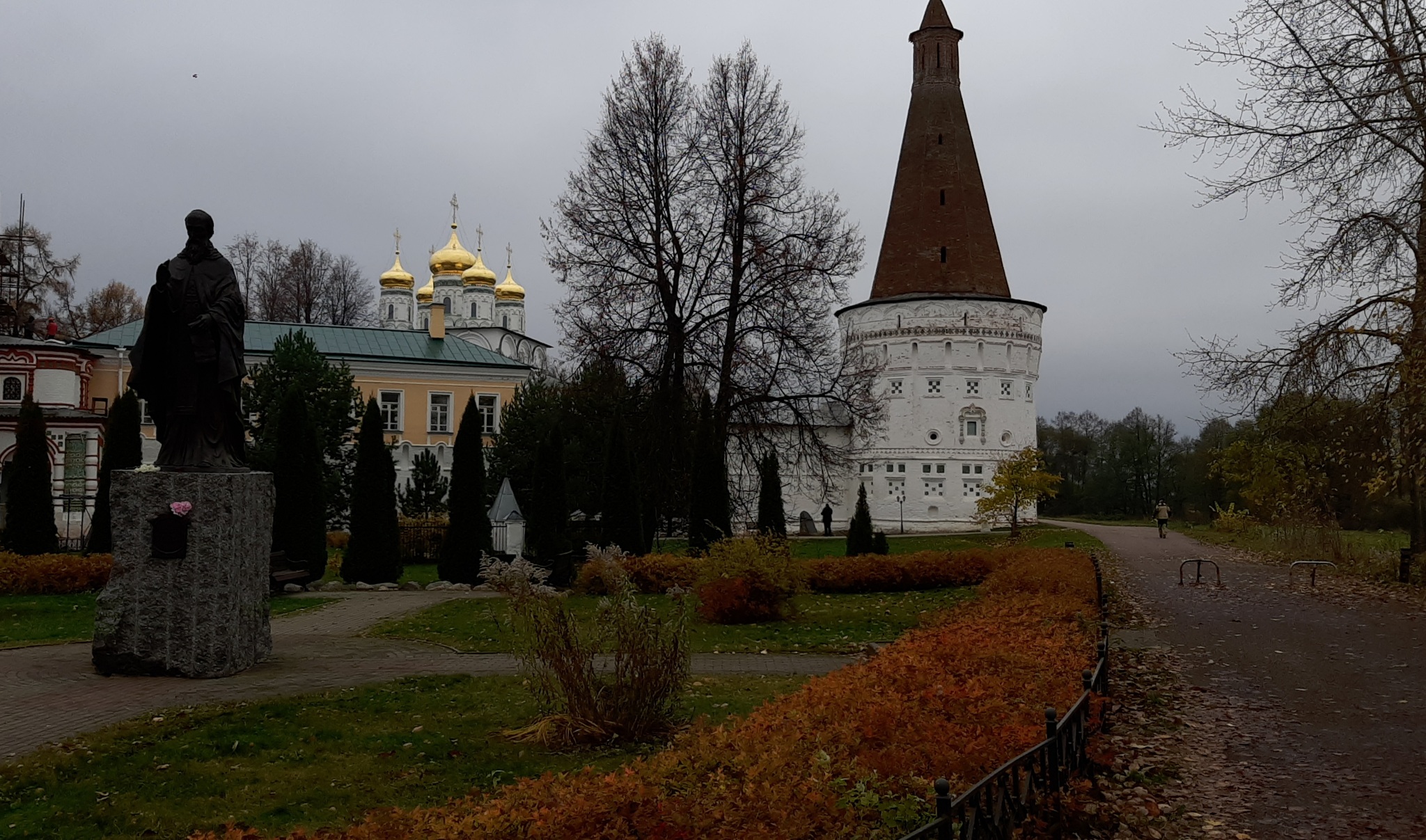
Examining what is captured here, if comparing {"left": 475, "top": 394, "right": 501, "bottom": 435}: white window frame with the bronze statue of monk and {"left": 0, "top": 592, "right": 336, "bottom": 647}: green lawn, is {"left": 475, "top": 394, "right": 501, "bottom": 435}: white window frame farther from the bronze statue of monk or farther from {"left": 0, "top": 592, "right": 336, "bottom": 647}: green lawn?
the bronze statue of monk

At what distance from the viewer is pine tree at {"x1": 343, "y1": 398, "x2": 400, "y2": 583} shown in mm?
17844

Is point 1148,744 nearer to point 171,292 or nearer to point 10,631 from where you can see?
point 171,292

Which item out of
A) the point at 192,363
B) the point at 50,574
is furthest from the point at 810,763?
the point at 50,574

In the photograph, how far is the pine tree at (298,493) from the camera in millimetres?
17609

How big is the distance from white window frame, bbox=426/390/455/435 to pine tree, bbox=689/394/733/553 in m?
20.9

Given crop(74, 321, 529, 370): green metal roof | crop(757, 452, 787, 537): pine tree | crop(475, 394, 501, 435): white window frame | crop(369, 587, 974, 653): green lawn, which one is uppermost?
crop(74, 321, 529, 370): green metal roof

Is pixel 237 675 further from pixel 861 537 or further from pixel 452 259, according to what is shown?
pixel 452 259

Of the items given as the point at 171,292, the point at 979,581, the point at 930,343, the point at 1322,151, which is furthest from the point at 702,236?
the point at 930,343

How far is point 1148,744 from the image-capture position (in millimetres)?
7074

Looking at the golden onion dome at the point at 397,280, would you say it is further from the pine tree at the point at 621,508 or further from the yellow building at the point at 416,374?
the pine tree at the point at 621,508

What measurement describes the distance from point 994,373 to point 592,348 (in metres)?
26.7

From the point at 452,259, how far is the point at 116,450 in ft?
123

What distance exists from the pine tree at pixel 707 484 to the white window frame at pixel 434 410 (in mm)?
20925

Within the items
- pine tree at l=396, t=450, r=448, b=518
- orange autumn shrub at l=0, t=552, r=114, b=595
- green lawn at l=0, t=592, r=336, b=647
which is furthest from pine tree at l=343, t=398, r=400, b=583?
pine tree at l=396, t=450, r=448, b=518
